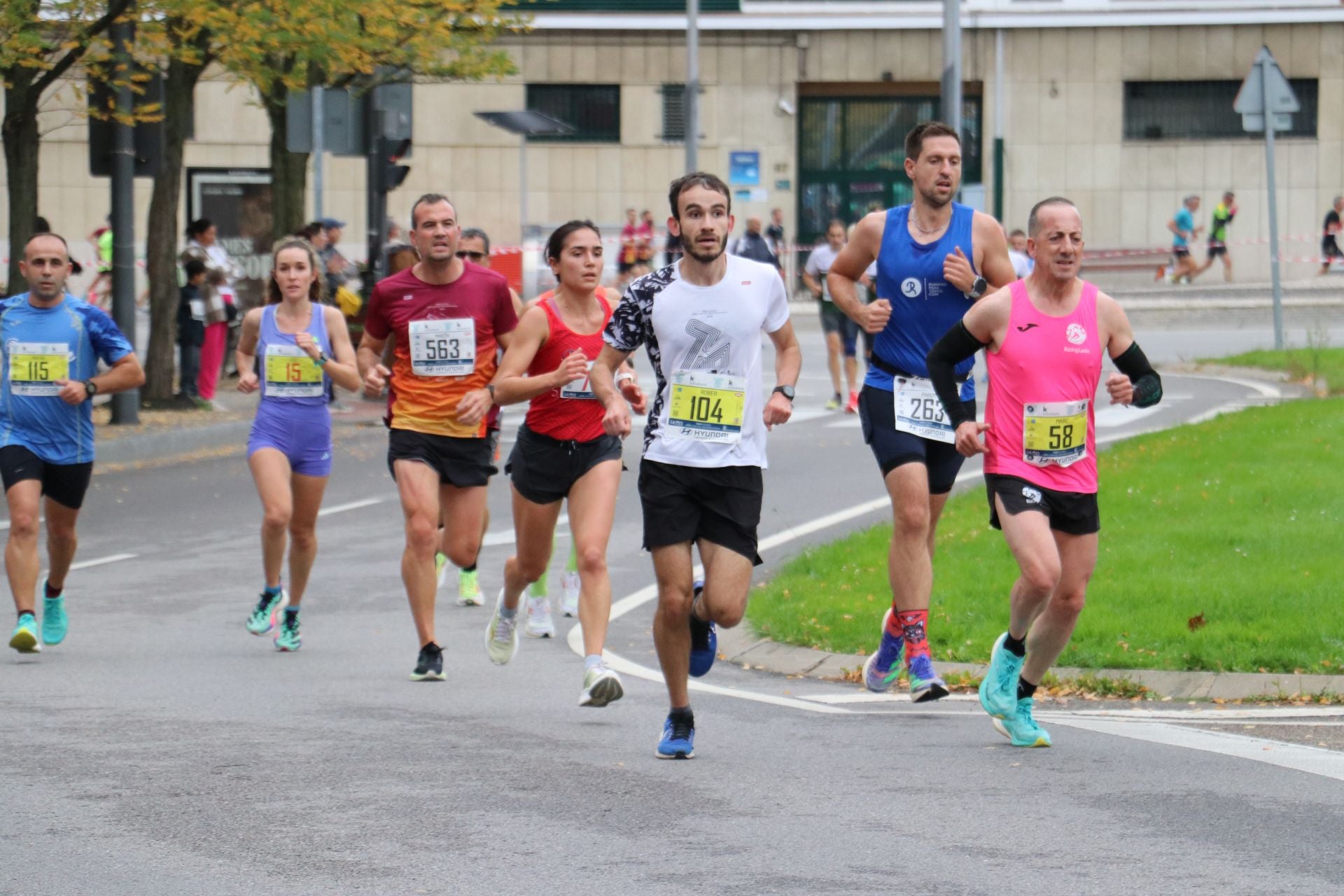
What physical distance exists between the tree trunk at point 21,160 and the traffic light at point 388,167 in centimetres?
408

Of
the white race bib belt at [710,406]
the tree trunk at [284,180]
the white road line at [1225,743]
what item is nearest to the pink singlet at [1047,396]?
the white race bib belt at [710,406]

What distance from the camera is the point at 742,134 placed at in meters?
45.1

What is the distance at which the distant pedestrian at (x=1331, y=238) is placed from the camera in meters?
41.4

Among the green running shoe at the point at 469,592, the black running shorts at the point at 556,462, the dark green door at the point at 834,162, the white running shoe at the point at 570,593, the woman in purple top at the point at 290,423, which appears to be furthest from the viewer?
the dark green door at the point at 834,162

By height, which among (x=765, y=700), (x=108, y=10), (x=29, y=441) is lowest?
(x=765, y=700)

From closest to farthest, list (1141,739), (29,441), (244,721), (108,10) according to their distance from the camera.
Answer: (1141,739) → (244,721) → (29,441) → (108,10)

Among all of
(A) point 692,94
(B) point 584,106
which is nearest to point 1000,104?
(B) point 584,106

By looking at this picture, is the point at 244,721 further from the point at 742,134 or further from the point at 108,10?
the point at 742,134

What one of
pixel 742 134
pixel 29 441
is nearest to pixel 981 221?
pixel 29 441

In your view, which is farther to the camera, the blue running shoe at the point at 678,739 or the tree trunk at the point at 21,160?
the tree trunk at the point at 21,160

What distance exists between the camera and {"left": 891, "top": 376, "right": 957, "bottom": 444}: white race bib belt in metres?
8.20

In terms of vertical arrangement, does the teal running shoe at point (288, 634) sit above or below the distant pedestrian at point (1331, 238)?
below

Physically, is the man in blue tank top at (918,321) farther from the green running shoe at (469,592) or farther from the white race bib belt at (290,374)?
the green running shoe at (469,592)

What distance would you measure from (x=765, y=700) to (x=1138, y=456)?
7.31 m
